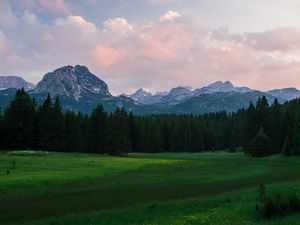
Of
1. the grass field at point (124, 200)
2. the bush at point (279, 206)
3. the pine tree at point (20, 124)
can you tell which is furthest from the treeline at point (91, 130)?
the bush at point (279, 206)

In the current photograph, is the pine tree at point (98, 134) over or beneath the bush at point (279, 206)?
over

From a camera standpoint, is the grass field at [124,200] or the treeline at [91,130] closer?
the grass field at [124,200]

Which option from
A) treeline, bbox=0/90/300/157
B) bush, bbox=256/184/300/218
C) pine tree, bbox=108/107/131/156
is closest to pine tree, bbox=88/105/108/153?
treeline, bbox=0/90/300/157

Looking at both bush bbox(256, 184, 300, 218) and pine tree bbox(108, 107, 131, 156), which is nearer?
bush bbox(256, 184, 300, 218)

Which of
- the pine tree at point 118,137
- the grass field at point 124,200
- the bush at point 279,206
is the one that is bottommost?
the grass field at point 124,200

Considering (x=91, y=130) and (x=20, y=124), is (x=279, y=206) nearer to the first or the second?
(x=20, y=124)

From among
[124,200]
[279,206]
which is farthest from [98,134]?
[279,206]

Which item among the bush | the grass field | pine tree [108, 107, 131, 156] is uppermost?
pine tree [108, 107, 131, 156]

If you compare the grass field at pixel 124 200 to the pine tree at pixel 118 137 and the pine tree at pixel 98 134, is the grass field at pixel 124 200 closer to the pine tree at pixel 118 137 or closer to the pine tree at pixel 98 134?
the pine tree at pixel 118 137

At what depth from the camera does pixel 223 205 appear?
88.1 feet

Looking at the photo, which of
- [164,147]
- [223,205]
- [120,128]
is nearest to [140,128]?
[164,147]

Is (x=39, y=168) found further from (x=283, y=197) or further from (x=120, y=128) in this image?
(x=120, y=128)

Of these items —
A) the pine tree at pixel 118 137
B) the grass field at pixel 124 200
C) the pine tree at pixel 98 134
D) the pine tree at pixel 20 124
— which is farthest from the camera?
the pine tree at pixel 98 134

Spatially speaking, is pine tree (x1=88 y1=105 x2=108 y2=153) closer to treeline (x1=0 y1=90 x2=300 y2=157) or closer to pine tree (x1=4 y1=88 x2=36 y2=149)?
treeline (x1=0 y1=90 x2=300 y2=157)
